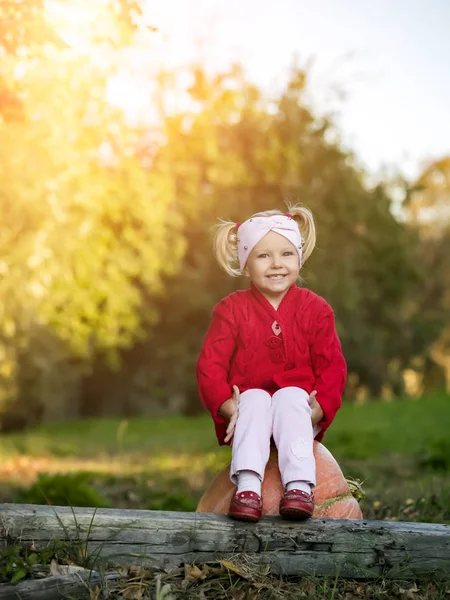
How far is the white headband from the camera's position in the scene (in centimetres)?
417

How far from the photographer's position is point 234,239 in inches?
175

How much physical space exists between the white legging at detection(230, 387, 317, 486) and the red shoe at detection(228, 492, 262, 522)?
0.46ft

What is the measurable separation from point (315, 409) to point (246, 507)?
63 centimetres

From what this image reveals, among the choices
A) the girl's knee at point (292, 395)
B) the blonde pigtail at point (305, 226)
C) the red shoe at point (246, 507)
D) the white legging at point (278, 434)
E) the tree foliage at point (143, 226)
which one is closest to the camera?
the red shoe at point (246, 507)

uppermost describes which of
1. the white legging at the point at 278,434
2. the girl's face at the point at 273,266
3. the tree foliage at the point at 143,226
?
the tree foliage at the point at 143,226

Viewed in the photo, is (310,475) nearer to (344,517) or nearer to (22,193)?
(344,517)

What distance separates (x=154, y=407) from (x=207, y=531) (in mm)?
29320

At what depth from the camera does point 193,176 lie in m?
21.2

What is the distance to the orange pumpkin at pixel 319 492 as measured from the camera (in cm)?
387

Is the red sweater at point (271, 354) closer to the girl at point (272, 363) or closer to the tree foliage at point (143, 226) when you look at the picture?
the girl at point (272, 363)

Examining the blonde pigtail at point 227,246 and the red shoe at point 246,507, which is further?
the blonde pigtail at point 227,246

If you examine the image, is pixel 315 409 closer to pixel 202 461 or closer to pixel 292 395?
pixel 292 395

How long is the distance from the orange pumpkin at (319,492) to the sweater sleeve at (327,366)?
21cm

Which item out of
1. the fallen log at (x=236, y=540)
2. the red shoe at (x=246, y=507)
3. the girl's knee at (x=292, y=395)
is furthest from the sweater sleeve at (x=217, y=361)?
the fallen log at (x=236, y=540)
